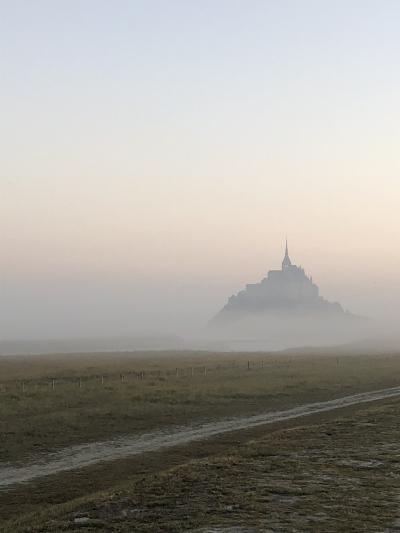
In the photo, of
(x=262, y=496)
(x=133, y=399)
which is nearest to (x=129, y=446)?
(x=262, y=496)

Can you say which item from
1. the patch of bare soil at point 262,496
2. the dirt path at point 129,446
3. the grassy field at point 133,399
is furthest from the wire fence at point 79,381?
the patch of bare soil at point 262,496

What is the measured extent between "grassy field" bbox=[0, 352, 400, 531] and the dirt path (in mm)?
1130

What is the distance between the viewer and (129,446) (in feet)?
87.1

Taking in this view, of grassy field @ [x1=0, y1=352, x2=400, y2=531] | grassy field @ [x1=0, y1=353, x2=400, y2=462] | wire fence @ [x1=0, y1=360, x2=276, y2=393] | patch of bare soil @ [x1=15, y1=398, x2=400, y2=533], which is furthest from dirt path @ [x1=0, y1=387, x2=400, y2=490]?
wire fence @ [x1=0, y1=360, x2=276, y2=393]

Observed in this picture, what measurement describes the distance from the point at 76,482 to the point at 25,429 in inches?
479

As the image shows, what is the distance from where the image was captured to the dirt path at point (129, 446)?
70.4 ft

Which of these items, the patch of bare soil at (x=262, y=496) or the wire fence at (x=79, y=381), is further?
the wire fence at (x=79, y=381)

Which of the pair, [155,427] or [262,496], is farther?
[155,427]

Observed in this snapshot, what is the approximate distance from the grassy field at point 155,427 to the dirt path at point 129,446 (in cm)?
113

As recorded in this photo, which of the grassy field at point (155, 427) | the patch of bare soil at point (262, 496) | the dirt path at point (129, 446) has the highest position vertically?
the patch of bare soil at point (262, 496)

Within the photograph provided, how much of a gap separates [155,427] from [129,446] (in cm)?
581

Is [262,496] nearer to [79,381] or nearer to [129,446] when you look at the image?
[129,446]

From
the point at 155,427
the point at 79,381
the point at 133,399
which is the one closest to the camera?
the point at 155,427

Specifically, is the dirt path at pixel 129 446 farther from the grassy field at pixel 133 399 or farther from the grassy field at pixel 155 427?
the grassy field at pixel 133 399
